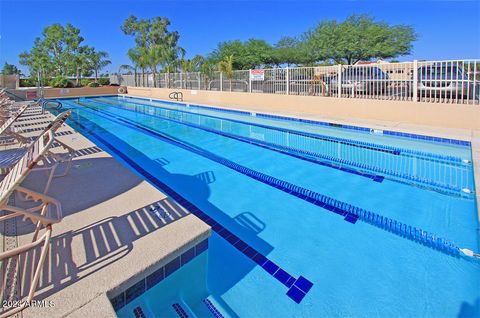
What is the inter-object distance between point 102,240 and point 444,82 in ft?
28.7

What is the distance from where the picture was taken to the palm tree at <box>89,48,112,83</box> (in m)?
32.3

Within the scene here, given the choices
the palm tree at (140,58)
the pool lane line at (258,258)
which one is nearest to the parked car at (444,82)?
the pool lane line at (258,258)

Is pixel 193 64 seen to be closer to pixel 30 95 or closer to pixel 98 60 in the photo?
pixel 30 95

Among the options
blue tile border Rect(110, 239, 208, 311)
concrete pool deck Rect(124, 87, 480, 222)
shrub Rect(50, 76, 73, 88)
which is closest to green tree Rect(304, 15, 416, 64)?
concrete pool deck Rect(124, 87, 480, 222)

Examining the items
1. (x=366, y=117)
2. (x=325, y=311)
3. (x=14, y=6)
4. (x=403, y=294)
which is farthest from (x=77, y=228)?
(x=14, y=6)

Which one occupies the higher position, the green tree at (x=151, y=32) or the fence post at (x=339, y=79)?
the green tree at (x=151, y=32)

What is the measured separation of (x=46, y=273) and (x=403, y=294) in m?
2.53

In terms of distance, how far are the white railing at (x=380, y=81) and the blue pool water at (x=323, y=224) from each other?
2.16m

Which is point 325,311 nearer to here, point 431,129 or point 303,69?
point 431,129

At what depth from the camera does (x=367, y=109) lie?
916 centimetres

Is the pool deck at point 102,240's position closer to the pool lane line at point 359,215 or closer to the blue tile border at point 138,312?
the blue tile border at point 138,312

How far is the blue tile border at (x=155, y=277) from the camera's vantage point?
1796 mm

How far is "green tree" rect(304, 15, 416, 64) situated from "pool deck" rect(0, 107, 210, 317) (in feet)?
86.0

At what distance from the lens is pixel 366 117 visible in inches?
362
